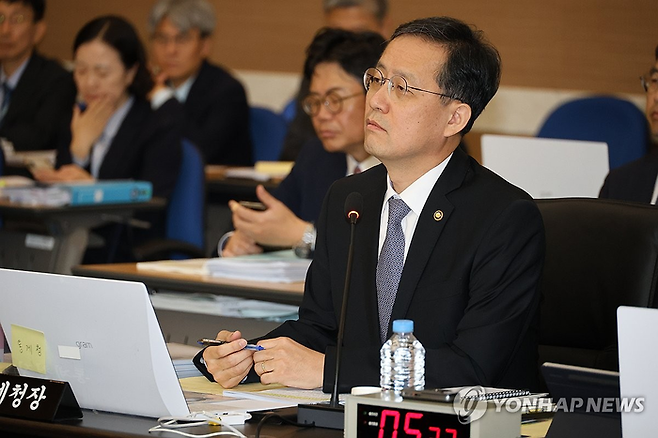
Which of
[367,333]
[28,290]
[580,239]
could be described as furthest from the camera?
[580,239]

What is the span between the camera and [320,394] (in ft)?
6.81

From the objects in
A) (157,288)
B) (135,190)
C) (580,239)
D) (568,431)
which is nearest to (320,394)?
(568,431)

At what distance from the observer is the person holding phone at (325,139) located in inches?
135

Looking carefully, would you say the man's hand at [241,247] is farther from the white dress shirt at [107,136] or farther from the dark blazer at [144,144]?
the white dress shirt at [107,136]

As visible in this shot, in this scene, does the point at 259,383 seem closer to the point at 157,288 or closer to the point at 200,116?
the point at 157,288

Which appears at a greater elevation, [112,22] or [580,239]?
[112,22]

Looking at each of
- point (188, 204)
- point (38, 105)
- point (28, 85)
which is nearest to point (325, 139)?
point (188, 204)

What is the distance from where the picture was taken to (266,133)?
595 cm

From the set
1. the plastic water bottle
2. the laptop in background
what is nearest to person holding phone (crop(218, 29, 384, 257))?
the plastic water bottle

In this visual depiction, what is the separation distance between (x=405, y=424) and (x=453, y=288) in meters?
0.58

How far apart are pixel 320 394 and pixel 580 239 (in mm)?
708

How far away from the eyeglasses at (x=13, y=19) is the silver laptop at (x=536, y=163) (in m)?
3.69

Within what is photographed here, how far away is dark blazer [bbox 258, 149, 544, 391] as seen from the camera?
2.07 metres

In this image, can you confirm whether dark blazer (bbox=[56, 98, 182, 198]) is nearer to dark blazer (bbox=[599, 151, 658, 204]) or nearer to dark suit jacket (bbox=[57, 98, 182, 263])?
dark suit jacket (bbox=[57, 98, 182, 263])
